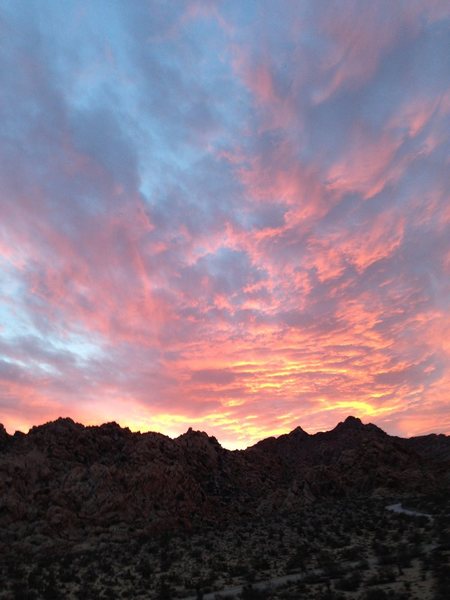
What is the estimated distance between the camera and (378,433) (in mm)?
94938

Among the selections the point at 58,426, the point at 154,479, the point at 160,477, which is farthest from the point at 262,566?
the point at 58,426

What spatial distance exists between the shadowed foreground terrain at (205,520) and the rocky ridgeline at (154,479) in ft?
0.55

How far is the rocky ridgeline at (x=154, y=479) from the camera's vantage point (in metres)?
43.5

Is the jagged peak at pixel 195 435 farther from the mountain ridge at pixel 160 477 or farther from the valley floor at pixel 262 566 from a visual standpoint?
the valley floor at pixel 262 566

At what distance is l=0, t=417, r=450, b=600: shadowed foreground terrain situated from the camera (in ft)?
60.4

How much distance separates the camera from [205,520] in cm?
4903

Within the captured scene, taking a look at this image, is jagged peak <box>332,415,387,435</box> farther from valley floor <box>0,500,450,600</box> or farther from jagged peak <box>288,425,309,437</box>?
valley floor <box>0,500,450,600</box>

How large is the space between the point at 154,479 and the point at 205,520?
23.3 feet

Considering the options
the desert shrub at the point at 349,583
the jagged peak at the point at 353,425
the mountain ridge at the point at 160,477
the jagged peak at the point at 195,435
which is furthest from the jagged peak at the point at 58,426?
the jagged peak at the point at 353,425

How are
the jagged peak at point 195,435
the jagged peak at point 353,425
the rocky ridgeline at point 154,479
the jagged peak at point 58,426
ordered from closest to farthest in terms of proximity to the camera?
the rocky ridgeline at point 154,479, the jagged peak at point 58,426, the jagged peak at point 195,435, the jagged peak at point 353,425

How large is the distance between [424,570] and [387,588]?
269 centimetres

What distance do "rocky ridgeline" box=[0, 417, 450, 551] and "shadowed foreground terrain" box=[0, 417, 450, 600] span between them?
167mm

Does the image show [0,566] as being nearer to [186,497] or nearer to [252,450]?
[186,497]

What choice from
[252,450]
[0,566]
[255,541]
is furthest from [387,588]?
[252,450]
